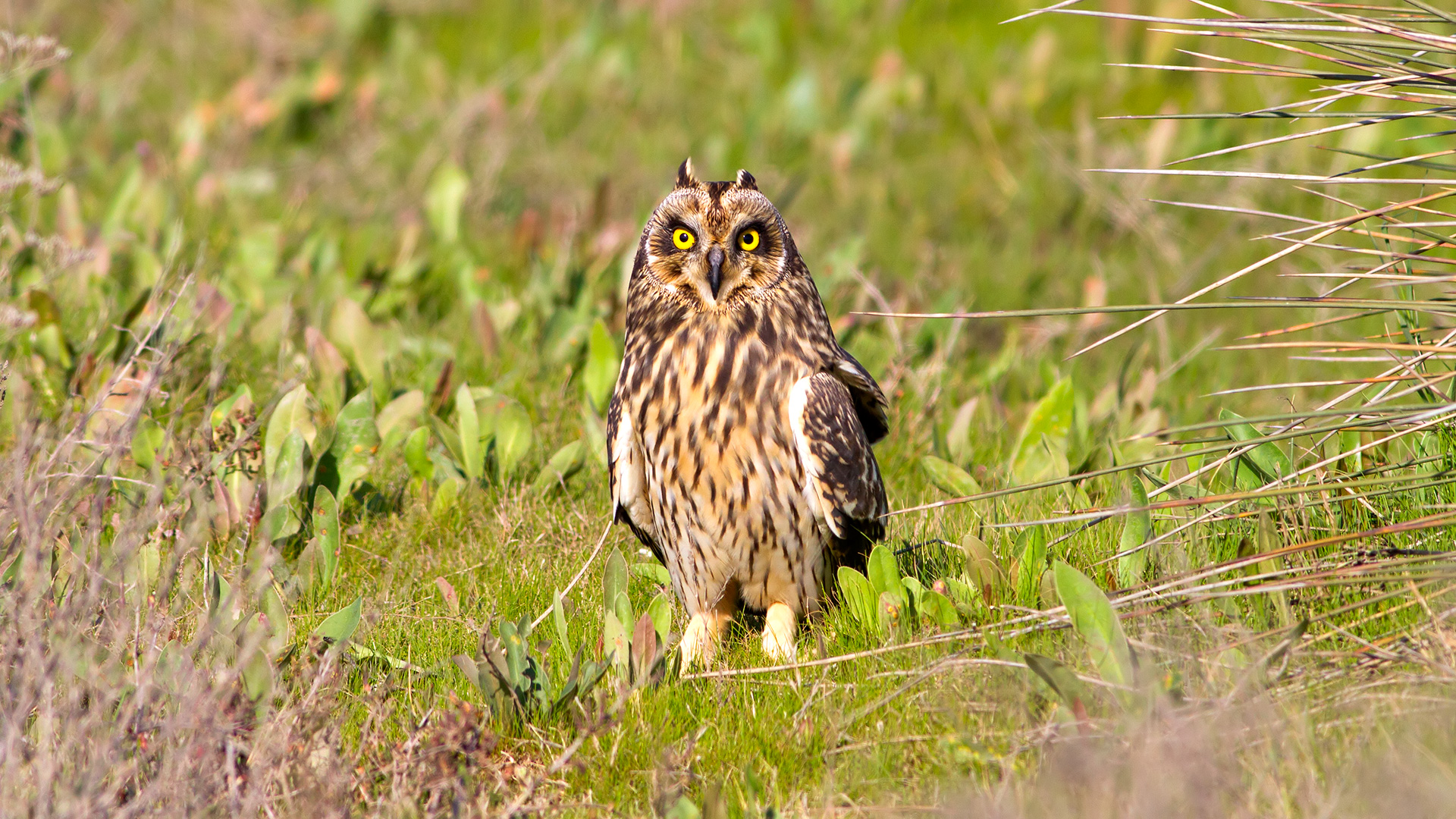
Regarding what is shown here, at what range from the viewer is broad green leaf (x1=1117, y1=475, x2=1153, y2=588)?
3.51 metres

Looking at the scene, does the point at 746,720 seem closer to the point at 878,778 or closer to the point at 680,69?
the point at 878,778

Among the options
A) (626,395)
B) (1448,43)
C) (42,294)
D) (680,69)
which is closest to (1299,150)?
(680,69)

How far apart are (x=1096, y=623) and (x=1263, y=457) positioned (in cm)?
111

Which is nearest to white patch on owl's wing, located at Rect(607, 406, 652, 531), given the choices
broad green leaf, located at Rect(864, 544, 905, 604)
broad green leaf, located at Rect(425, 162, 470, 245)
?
broad green leaf, located at Rect(864, 544, 905, 604)

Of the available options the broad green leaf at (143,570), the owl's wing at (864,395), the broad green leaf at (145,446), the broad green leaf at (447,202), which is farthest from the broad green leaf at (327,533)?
the broad green leaf at (447,202)

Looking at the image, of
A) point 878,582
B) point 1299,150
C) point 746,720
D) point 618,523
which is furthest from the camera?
point 1299,150

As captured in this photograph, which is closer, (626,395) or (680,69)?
(626,395)

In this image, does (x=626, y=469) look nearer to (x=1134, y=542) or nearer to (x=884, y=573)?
(x=884, y=573)

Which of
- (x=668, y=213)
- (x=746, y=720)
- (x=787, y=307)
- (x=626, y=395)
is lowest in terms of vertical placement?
(x=746, y=720)

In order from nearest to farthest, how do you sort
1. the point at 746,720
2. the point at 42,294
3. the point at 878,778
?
the point at 878,778 → the point at 746,720 → the point at 42,294

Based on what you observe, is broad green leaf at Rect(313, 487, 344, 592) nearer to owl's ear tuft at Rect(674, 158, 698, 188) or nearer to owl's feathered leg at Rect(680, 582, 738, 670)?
owl's feathered leg at Rect(680, 582, 738, 670)

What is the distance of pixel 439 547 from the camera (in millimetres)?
4309

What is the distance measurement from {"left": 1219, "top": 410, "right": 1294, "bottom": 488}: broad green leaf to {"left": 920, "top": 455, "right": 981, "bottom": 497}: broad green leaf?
3.19 feet

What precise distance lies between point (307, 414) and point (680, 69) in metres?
5.45
